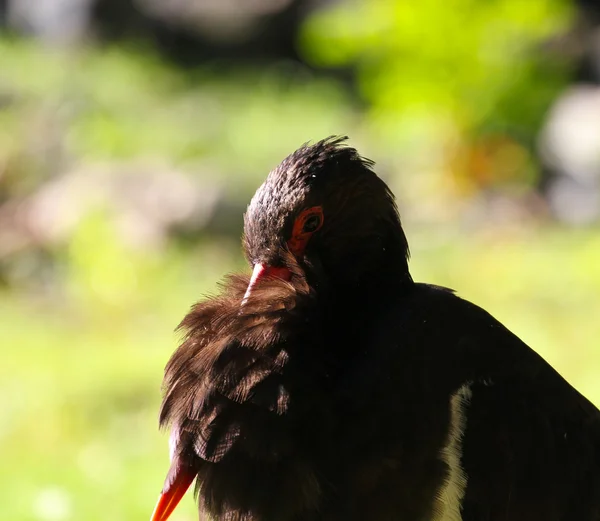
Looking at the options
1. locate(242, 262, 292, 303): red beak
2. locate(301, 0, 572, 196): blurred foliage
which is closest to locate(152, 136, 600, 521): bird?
locate(242, 262, 292, 303): red beak

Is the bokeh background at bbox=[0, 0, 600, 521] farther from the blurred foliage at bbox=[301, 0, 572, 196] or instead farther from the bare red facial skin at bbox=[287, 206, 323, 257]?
the bare red facial skin at bbox=[287, 206, 323, 257]

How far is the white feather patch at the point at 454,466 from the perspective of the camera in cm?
211

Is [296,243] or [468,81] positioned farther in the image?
[468,81]

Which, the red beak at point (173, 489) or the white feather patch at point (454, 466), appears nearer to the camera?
the white feather patch at point (454, 466)

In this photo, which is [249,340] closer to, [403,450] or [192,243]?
[403,450]

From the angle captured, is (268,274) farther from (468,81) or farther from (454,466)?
(468,81)

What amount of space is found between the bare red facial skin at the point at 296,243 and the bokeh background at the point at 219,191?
1390mm

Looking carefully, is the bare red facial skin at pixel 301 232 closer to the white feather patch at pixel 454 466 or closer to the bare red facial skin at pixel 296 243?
the bare red facial skin at pixel 296 243

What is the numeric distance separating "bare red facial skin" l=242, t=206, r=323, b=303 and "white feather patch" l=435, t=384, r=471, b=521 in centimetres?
Answer: 45

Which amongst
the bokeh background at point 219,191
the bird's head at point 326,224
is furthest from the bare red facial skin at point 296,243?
the bokeh background at point 219,191

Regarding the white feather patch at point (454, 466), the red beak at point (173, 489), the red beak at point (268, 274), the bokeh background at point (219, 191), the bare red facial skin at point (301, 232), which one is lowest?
the red beak at point (173, 489)

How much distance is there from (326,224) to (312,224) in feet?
0.11

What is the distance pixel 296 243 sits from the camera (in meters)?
2.36

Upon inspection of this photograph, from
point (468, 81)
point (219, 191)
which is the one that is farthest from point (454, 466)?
point (468, 81)
